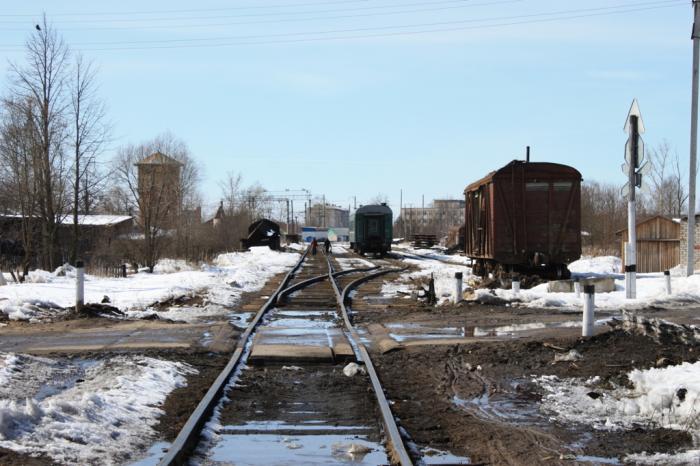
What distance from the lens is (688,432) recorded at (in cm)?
616

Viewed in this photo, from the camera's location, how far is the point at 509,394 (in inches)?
313

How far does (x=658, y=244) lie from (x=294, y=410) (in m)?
33.0

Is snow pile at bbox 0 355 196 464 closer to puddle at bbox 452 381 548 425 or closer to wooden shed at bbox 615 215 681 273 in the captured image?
puddle at bbox 452 381 548 425

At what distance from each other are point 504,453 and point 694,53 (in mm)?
18853

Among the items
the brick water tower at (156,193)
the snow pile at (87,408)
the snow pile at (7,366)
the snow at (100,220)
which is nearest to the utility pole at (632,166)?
the snow pile at (87,408)

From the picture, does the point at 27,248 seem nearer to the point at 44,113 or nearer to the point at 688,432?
the point at 44,113

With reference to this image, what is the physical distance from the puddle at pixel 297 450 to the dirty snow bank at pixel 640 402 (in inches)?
83.4

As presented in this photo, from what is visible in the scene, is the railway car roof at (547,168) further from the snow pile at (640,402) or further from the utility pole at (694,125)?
the snow pile at (640,402)

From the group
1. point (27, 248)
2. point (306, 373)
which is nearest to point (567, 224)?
point (306, 373)

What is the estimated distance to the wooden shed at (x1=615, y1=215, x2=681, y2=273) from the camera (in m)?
36.1

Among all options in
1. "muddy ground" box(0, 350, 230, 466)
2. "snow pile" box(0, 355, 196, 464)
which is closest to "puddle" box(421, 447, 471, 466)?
"muddy ground" box(0, 350, 230, 466)

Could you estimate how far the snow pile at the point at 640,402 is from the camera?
6570 mm

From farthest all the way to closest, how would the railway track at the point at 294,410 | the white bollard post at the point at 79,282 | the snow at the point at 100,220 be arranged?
the snow at the point at 100,220 → the white bollard post at the point at 79,282 → the railway track at the point at 294,410

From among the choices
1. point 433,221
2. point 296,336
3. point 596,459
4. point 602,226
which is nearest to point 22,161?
point 296,336
